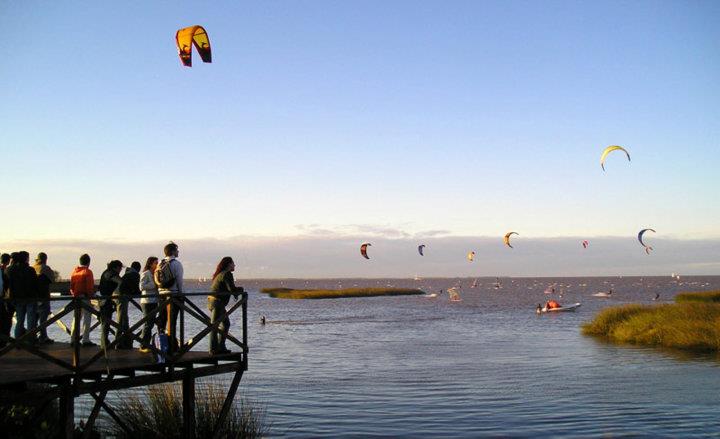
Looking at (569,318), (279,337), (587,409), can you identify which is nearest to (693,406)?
(587,409)

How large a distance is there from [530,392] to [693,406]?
4651 millimetres

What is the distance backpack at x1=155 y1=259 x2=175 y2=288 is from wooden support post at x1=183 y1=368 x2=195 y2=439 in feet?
5.09

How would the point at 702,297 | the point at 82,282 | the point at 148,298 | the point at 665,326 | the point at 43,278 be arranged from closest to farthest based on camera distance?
the point at 148,298 < the point at 82,282 < the point at 43,278 < the point at 665,326 < the point at 702,297

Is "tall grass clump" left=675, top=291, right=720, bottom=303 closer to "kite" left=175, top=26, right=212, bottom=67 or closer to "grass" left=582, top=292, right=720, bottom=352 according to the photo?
"grass" left=582, top=292, right=720, bottom=352

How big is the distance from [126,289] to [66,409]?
8.94ft

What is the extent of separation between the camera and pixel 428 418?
18.0 m

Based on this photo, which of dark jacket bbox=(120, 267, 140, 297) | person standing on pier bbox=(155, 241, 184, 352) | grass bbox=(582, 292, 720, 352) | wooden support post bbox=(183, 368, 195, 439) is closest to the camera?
person standing on pier bbox=(155, 241, 184, 352)

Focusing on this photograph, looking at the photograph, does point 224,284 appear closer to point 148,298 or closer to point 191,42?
point 148,298

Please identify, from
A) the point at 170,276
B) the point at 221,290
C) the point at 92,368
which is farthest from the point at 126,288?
the point at 92,368

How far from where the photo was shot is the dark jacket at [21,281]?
1295 cm

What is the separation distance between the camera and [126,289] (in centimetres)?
1276

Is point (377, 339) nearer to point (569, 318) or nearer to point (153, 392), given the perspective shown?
point (569, 318)

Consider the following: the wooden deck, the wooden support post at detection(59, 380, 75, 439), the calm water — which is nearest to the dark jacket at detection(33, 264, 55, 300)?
the wooden deck

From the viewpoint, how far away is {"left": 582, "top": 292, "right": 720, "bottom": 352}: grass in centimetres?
3059
